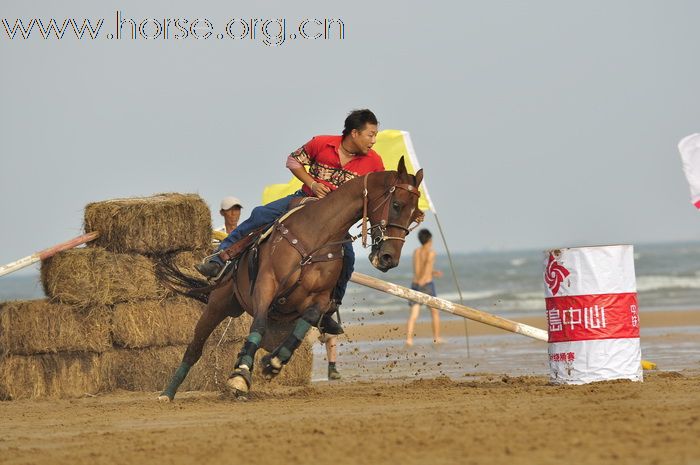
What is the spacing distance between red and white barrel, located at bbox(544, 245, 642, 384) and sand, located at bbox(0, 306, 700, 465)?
26cm

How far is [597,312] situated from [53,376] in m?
6.13

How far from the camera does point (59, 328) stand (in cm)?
1289

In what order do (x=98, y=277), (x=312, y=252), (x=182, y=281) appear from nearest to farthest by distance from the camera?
(x=312, y=252), (x=182, y=281), (x=98, y=277)

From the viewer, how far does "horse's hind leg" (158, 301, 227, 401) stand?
1126 centimetres

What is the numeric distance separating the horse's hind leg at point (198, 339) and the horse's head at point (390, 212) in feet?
7.05

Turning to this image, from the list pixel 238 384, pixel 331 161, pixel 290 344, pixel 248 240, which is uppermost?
pixel 331 161

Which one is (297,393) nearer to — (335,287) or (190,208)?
(335,287)

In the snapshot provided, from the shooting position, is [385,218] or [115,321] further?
[115,321]

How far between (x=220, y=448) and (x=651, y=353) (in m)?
11.1

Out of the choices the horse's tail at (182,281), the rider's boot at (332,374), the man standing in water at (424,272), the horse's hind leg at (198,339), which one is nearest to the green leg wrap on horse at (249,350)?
the horse's hind leg at (198,339)

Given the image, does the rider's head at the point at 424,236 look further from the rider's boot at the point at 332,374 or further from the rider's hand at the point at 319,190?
the rider's hand at the point at 319,190

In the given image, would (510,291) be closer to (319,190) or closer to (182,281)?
(182,281)

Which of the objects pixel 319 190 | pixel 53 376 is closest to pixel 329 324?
pixel 319 190

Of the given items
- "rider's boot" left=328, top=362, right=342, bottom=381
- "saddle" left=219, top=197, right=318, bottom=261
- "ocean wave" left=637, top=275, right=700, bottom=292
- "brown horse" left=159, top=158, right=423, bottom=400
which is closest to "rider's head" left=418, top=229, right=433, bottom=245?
"rider's boot" left=328, top=362, right=342, bottom=381
